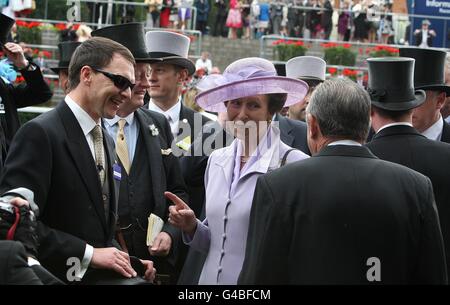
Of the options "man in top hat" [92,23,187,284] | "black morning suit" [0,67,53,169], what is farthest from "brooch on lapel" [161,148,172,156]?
"black morning suit" [0,67,53,169]

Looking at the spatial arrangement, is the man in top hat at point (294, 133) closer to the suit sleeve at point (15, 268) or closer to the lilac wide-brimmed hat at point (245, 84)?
the lilac wide-brimmed hat at point (245, 84)

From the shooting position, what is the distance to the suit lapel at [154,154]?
17.7 ft

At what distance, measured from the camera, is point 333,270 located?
12.1 ft

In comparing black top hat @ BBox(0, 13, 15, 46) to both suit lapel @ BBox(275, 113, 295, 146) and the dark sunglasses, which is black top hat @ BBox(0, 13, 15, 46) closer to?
suit lapel @ BBox(275, 113, 295, 146)

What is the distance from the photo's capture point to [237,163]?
488cm

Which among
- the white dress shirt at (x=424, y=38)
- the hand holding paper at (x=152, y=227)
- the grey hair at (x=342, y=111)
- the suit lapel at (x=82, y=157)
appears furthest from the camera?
the white dress shirt at (x=424, y=38)

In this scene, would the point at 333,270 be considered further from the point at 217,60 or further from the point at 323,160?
the point at 217,60

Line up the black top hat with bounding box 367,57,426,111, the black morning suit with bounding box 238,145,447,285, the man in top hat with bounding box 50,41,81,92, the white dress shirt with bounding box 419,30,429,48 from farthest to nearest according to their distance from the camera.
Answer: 1. the white dress shirt with bounding box 419,30,429,48
2. the man in top hat with bounding box 50,41,81,92
3. the black top hat with bounding box 367,57,426,111
4. the black morning suit with bounding box 238,145,447,285

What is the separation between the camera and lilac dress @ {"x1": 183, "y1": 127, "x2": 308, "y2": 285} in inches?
184

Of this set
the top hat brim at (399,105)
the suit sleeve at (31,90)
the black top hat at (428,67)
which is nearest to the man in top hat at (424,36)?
the suit sleeve at (31,90)

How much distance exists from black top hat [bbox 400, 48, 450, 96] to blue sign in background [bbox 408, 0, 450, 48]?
25.4 metres

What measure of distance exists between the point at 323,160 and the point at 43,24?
2097 cm

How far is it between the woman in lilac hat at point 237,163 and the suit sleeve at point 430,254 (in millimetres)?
1083

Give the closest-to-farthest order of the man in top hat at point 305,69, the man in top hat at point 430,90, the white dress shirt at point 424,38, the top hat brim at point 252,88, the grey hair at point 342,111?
the grey hair at point 342,111, the top hat brim at point 252,88, the man in top hat at point 430,90, the man in top hat at point 305,69, the white dress shirt at point 424,38
